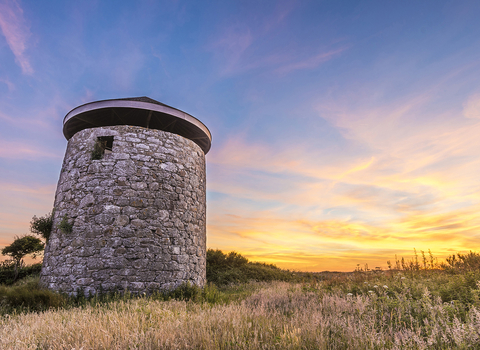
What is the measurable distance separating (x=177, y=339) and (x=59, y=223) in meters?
6.94

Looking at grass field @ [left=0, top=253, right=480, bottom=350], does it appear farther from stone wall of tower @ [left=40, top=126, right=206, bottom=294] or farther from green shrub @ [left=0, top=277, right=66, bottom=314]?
stone wall of tower @ [left=40, top=126, right=206, bottom=294]

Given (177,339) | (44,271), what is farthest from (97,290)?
(177,339)

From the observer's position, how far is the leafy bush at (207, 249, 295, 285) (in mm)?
15534

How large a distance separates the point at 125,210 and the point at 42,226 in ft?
10.4

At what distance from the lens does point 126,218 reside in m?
8.26

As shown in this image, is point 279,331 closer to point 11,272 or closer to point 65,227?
point 65,227

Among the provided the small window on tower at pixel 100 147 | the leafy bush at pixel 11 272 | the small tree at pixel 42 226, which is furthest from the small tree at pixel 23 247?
the small window on tower at pixel 100 147

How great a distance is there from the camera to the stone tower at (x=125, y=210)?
795 cm

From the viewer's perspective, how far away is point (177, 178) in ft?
30.8

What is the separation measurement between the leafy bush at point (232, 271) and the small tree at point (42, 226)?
27.8 ft

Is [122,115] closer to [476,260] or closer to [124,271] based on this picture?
[124,271]

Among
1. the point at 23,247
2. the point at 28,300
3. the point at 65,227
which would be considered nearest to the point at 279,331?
the point at 28,300

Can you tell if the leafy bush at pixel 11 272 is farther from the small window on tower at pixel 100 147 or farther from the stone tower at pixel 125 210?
the small window on tower at pixel 100 147

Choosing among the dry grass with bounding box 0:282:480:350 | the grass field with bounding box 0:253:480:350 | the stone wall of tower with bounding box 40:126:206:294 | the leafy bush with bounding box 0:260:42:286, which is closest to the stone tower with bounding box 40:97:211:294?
the stone wall of tower with bounding box 40:126:206:294
